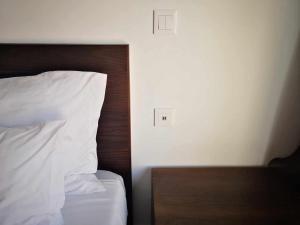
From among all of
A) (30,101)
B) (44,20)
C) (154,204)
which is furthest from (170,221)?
(44,20)

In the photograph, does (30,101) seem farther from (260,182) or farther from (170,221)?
(260,182)

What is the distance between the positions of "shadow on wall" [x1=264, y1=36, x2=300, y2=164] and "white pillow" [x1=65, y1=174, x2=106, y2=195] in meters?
0.78

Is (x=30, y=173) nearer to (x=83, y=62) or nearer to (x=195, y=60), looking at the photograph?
(x=83, y=62)

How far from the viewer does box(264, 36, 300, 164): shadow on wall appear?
961 millimetres

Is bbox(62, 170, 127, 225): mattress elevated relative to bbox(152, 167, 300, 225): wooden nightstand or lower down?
elevated

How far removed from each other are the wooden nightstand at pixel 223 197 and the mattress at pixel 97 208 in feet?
0.43

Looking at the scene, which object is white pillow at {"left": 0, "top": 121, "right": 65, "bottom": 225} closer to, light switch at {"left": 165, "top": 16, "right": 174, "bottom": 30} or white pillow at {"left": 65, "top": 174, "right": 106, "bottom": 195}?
white pillow at {"left": 65, "top": 174, "right": 106, "bottom": 195}

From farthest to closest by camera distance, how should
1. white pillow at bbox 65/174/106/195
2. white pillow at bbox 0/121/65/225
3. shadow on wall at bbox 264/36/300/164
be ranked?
shadow on wall at bbox 264/36/300/164 → white pillow at bbox 65/174/106/195 → white pillow at bbox 0/121/65/225

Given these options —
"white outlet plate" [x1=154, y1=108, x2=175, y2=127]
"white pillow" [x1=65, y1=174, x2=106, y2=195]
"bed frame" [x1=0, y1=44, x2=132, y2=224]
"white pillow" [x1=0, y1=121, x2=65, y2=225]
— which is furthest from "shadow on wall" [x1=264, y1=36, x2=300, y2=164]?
"white pillow" [x1=0, y1=121, x2=65, y2=225]

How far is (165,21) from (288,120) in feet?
2.29

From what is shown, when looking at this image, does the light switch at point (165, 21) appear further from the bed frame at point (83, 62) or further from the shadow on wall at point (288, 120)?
the shadow on wall at point (288, 120)

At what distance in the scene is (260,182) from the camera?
0.96 meters

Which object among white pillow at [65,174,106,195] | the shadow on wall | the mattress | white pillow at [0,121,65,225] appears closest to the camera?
white pillow at [0,121,65,225]

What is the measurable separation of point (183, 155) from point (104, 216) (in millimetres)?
458
